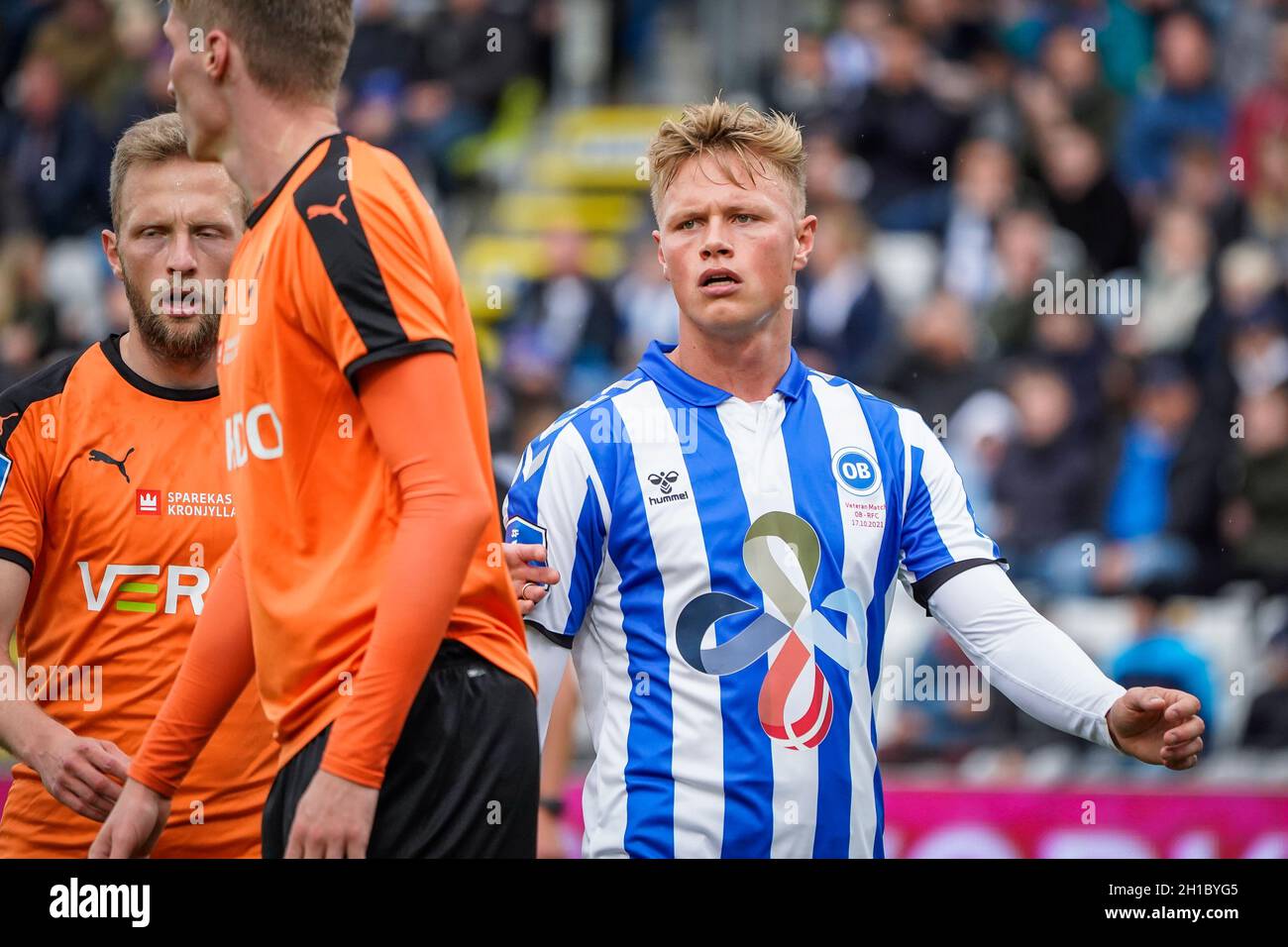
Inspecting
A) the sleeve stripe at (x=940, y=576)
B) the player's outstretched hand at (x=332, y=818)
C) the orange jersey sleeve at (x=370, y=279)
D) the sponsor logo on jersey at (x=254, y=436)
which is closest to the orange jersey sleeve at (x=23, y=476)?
the sponsor logo on jersey at (x=254, y=436)

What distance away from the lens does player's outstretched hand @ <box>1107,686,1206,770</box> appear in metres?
3.45

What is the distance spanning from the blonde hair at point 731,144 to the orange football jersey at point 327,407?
1.30 m

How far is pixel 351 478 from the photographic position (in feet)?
8.84

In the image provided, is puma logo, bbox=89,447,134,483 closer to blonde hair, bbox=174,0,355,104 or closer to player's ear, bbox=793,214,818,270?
blonde hair, bbox=174,0,355,104

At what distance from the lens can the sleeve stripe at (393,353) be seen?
258 cm

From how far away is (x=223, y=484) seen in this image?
3.87 metres

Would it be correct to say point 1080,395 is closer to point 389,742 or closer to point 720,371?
point 720,371

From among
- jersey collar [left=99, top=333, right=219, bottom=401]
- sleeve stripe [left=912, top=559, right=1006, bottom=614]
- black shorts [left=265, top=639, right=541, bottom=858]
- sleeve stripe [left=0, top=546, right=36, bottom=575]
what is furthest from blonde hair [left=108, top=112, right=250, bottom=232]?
sleeve stripe [left=912, top=559, right=1006, bottom=614]

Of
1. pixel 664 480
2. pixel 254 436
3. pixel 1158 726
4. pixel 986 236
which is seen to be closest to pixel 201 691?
pixel 254 436

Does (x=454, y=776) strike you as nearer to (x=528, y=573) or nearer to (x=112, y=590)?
(x=528, y=573)

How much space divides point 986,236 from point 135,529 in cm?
707

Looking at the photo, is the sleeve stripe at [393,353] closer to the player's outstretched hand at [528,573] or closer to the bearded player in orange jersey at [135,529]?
the player's outstretched hand at [528,573]

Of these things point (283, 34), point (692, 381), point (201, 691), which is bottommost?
point (201, 691)

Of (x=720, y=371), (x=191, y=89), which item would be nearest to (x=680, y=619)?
(x=720, y=371)
